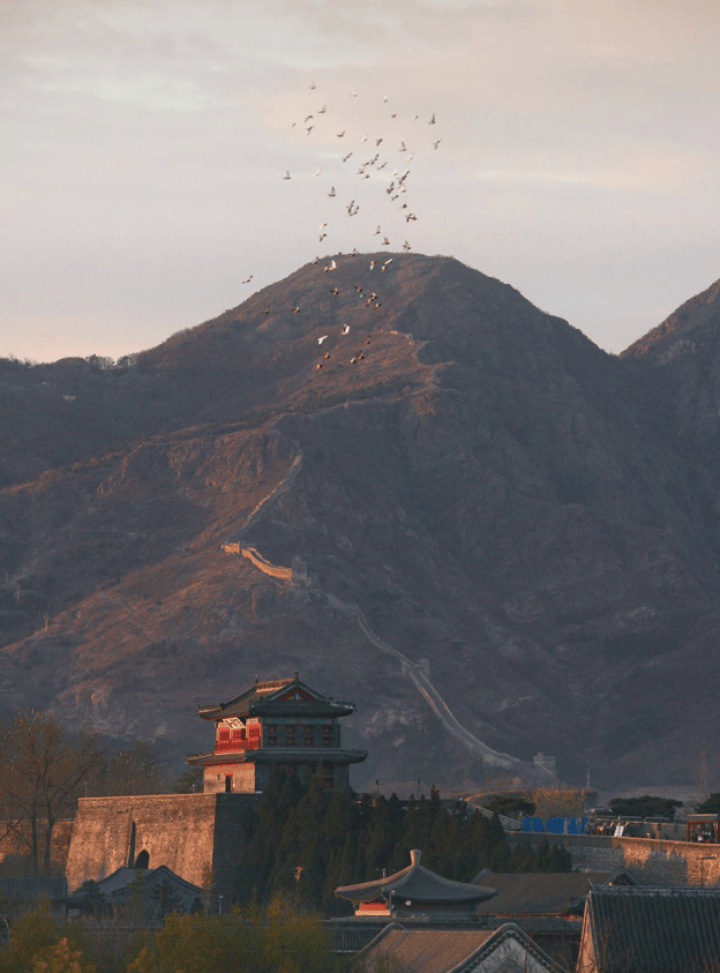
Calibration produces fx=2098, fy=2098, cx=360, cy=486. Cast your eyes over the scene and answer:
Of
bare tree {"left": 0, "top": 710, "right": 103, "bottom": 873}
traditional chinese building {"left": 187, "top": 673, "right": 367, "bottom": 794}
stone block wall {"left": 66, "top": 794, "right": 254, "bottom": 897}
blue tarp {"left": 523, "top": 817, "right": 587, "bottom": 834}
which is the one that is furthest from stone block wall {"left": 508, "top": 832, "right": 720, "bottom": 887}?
bare tree {"left": 0, "top": 710, "right": 103, "bottom": 873}

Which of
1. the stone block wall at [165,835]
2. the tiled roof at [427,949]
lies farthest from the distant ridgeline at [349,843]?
the tiled roof at [427,949]

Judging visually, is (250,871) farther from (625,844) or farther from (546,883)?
(546,883)

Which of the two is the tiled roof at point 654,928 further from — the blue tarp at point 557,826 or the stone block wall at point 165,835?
the blue tarp at point 557,826

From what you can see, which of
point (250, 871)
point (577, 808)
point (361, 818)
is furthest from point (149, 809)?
point (577, 808)

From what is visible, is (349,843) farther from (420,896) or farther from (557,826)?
(420,896)

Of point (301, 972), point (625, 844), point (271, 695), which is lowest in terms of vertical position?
point (301, 972)
